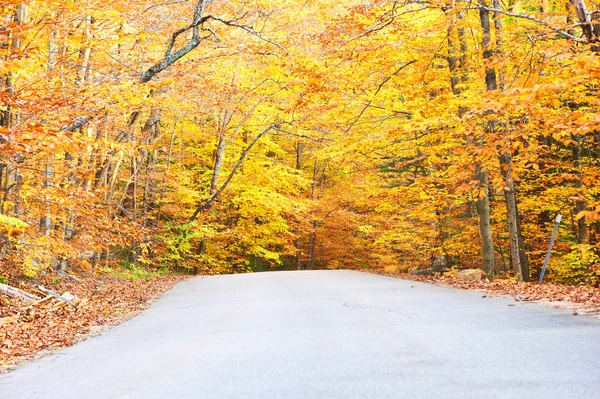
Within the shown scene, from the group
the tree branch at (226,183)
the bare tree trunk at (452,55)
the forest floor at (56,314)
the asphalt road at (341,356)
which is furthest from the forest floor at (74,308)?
the tree branch at (226,183)

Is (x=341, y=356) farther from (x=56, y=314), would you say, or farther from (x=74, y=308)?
(x=74, y=308)

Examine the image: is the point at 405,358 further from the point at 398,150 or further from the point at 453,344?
the point at 398,150

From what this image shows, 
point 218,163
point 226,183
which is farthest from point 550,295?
point 218,163

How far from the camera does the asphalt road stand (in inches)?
181

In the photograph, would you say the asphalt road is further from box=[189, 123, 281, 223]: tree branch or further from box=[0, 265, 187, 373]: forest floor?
box=[189, 123, 281, 223]: tree branch

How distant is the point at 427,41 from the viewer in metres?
15.4

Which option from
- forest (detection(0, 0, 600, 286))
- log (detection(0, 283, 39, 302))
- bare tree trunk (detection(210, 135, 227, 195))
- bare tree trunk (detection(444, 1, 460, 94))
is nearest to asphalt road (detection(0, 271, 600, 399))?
forest (detection(0, 0, 600, 286))

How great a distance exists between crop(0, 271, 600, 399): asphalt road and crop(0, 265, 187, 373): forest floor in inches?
20.2

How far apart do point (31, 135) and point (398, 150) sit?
1312 centimetres

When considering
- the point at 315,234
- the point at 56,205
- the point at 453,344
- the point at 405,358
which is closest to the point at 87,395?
the point at 405,358

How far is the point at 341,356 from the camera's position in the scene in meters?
5.81

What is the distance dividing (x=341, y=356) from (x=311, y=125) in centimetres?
1883

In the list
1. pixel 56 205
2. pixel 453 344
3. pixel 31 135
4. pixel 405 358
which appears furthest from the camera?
pixel 56 205

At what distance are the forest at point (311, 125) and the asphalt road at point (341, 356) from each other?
2.11 m
